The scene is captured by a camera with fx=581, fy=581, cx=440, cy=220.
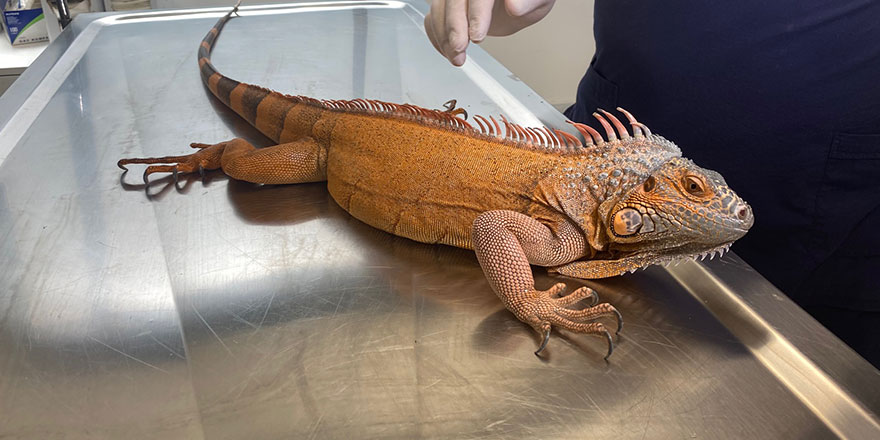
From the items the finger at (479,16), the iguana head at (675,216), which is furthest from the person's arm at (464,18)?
the iguana head at (675,216)

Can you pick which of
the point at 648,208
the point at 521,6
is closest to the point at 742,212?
the point at 648,208

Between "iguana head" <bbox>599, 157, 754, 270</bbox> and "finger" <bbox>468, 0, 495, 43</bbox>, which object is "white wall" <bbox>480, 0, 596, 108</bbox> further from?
"iguana head" <bbox>599, 157, 754, 270</bbox>

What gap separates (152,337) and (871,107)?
2580mm

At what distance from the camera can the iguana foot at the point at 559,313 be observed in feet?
5.49

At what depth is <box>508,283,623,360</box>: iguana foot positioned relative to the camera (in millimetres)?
1674

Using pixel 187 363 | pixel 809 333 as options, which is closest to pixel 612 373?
pixel 809 333

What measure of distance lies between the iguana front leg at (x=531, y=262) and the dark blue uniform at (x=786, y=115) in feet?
3.27

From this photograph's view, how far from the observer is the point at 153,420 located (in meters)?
1.39

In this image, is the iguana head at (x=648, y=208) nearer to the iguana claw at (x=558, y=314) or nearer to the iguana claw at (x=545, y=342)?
the iguana claw at (x=558, y=314)

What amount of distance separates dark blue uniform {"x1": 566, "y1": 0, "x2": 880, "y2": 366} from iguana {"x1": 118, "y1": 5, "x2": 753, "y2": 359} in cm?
60

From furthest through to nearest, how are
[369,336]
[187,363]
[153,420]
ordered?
[369,336], [187,363], [153,420]

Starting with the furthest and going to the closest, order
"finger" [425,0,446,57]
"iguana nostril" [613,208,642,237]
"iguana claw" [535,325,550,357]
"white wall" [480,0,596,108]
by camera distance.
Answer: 1. "white wall" [480,0,596,108]
2. "finger" [425,0,446,57]
3. "iguana nostril" [613,208,642,237]
4. "iguana claw" [535,325,550,357]

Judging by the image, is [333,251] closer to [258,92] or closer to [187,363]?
[187,363]

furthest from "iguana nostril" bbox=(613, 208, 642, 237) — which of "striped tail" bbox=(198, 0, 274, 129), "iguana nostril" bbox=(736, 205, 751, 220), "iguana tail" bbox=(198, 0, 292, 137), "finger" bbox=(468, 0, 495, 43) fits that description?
"striped tail" bbox=(198, 0, 274, 129)
